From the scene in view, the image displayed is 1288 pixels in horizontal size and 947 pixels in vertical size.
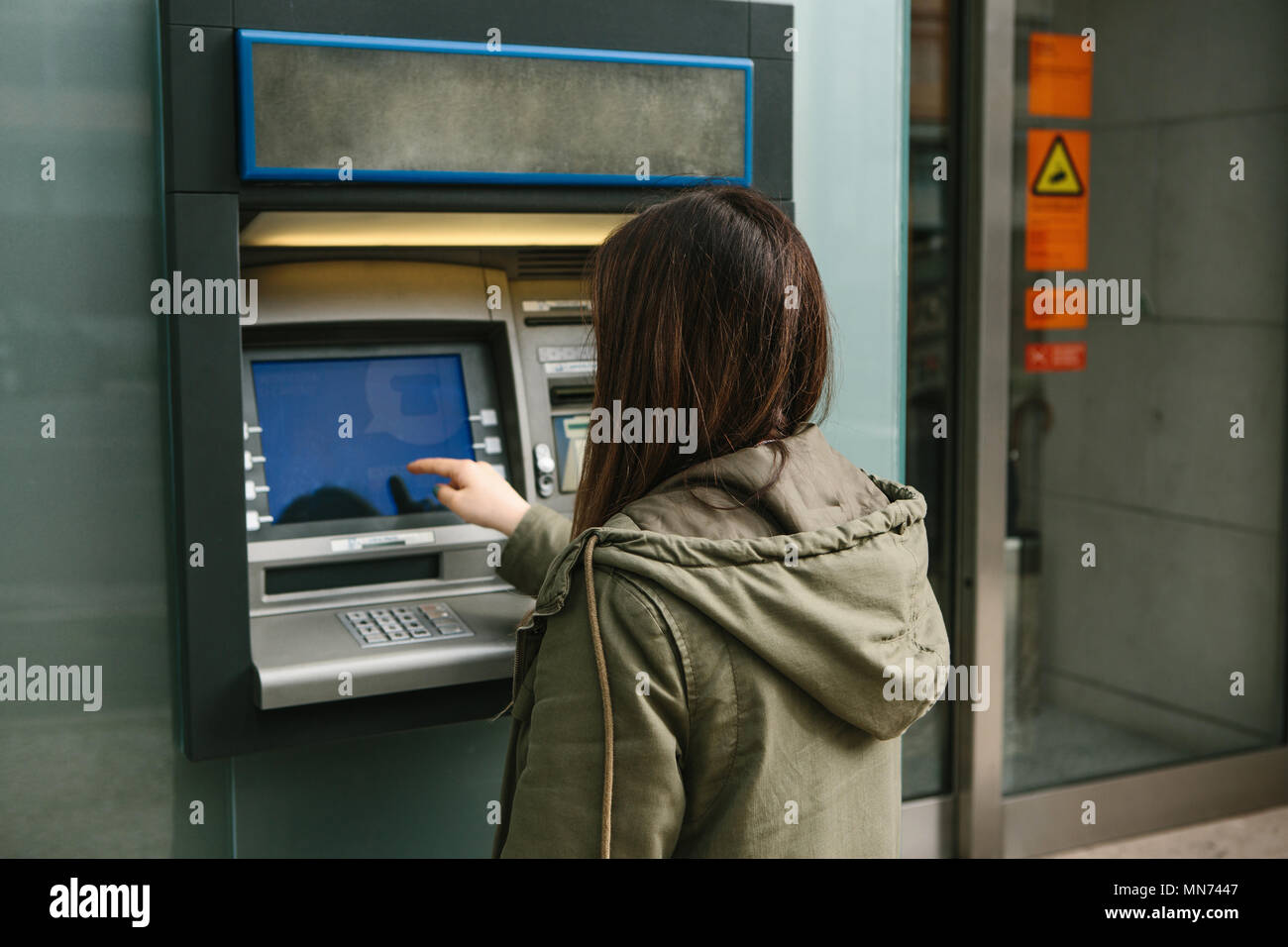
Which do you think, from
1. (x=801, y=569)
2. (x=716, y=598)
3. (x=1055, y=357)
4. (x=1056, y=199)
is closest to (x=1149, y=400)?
(x=1055, y=357)

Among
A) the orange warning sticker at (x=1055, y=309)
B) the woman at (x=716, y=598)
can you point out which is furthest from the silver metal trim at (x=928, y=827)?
the woman at (x=716, y=598)

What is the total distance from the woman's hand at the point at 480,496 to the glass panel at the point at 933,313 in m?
1.76

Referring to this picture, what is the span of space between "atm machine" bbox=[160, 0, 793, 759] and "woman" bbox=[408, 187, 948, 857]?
62 cm

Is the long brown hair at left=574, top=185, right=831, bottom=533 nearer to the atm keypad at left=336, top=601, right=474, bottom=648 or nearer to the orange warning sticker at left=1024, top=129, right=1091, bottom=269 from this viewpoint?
the atm keypad at left=336, top=601, right=474, bottom=648

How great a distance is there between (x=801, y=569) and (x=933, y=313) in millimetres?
2287

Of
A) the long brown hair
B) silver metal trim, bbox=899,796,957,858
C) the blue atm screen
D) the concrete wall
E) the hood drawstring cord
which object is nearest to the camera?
the hood drawstring cord

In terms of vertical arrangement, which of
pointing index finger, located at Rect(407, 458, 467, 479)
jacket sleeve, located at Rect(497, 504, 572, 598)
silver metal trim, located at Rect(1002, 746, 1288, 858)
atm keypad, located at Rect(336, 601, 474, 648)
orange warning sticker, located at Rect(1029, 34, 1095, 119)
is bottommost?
silver metal trim, located at Rect(1002, 746, 1288, 858)

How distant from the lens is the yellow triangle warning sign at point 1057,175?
3.65 metres

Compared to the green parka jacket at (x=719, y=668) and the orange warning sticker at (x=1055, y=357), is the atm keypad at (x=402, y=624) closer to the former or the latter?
the green parka jacket at (x=719, y=668)

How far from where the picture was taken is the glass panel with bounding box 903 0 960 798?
3.39 metres

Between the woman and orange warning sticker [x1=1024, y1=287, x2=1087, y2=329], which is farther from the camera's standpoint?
orange warning sticker [x1=1024, y1=287, x2=1087, y2=329]

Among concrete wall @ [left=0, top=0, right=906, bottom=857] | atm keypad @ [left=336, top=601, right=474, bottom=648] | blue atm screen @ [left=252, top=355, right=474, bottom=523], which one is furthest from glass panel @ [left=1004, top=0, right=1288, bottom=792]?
concrete wall @ [left=0, top=0, right=906, bottom=857]

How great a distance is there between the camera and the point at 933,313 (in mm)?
3498
